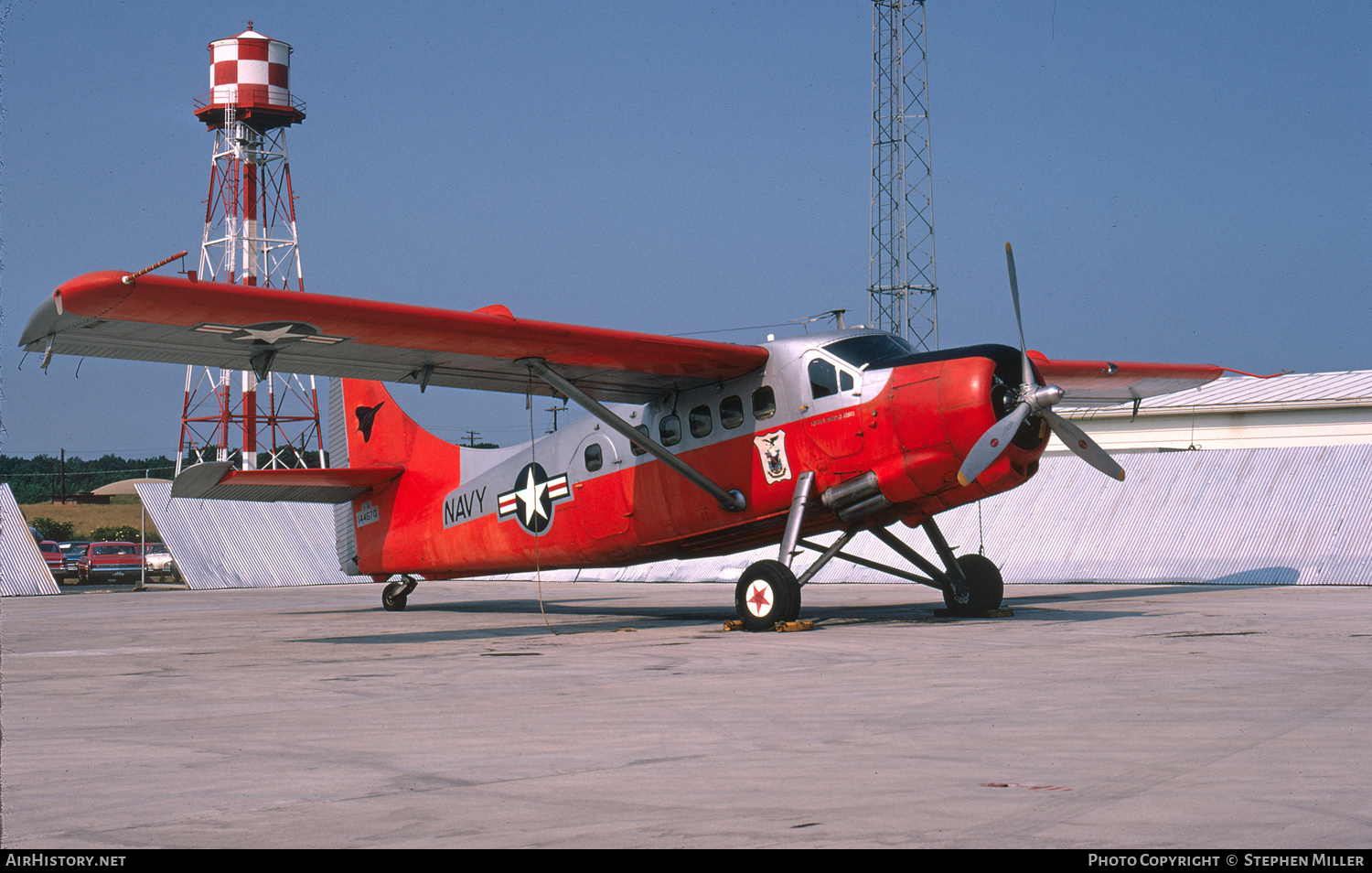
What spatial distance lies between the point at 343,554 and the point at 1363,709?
1814 centimetres

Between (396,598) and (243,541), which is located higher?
(243,541)

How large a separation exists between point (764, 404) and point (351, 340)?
519 centimetres

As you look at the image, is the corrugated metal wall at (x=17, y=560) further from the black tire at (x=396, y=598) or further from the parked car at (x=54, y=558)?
the black tire at (x=396, y=598)

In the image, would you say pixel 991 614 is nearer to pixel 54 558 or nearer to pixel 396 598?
pixel 396 598

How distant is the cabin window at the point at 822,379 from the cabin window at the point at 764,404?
0.64 metres

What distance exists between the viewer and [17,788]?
5133 millimetres

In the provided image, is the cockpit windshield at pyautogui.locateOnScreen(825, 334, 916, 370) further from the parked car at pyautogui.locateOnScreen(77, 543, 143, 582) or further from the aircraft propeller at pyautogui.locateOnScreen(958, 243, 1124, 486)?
the parked car at pyautogui.locateOnScreen(77, 543, 143, 582)

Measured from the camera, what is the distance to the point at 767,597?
46.1ft

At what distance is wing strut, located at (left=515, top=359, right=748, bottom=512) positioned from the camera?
14953 millimetres

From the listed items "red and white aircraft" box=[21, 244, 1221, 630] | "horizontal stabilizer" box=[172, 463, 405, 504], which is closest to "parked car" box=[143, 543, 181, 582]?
"horizontal stabilizer" box=[172, 463, 405, 504]

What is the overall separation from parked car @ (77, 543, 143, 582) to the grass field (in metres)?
35.8

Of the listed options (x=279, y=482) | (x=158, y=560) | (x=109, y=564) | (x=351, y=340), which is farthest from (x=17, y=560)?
(x=351, y=340)
